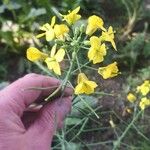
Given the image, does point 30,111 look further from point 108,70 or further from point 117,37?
point 117,37

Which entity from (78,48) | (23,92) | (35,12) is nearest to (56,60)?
(78,48)

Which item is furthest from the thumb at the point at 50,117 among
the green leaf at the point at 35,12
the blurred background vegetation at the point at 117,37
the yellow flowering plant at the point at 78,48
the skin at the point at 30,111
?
the green leaf at the point at 35,12

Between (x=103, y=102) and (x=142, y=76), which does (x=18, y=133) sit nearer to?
(x=103, y=102)

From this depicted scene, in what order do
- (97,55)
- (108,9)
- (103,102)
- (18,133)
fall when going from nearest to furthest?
1. (97,55)
2. (18,133)
3. (103,102)
4. (108,9)

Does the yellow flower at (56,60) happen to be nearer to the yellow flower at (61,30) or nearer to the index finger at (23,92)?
the yellow flower at (61,30)

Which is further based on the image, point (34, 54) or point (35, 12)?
point (35, 12)

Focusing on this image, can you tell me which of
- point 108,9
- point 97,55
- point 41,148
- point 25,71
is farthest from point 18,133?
point 108,9

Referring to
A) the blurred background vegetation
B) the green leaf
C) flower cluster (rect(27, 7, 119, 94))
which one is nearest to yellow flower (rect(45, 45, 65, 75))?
flower cluster (rect(27, 7, 119, 94))
